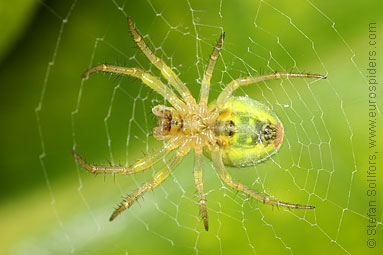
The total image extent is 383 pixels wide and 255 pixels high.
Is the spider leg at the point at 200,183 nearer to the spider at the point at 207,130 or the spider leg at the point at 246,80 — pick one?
the spider at the point at 207,130

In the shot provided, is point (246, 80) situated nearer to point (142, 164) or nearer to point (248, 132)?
point (248, 132)

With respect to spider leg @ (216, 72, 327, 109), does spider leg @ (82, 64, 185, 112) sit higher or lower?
higher

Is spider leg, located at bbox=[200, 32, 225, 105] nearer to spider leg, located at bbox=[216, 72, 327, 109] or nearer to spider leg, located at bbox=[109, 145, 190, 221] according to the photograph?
spider leg, located at bbox=[216, 72, 327, 109]

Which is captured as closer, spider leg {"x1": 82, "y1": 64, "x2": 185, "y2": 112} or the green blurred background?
the green blurred background

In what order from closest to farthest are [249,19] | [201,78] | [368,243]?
[368,243], [249,19], [201,78]

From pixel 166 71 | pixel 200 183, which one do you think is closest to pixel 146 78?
pixel 166 71

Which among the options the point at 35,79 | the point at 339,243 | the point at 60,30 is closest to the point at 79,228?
the point at 35,79

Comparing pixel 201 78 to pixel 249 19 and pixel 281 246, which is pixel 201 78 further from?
pixel 281 246

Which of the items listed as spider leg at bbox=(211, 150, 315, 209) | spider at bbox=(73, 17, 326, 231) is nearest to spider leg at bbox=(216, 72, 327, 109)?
spider at bbox=(73, 17, 326, 231)
